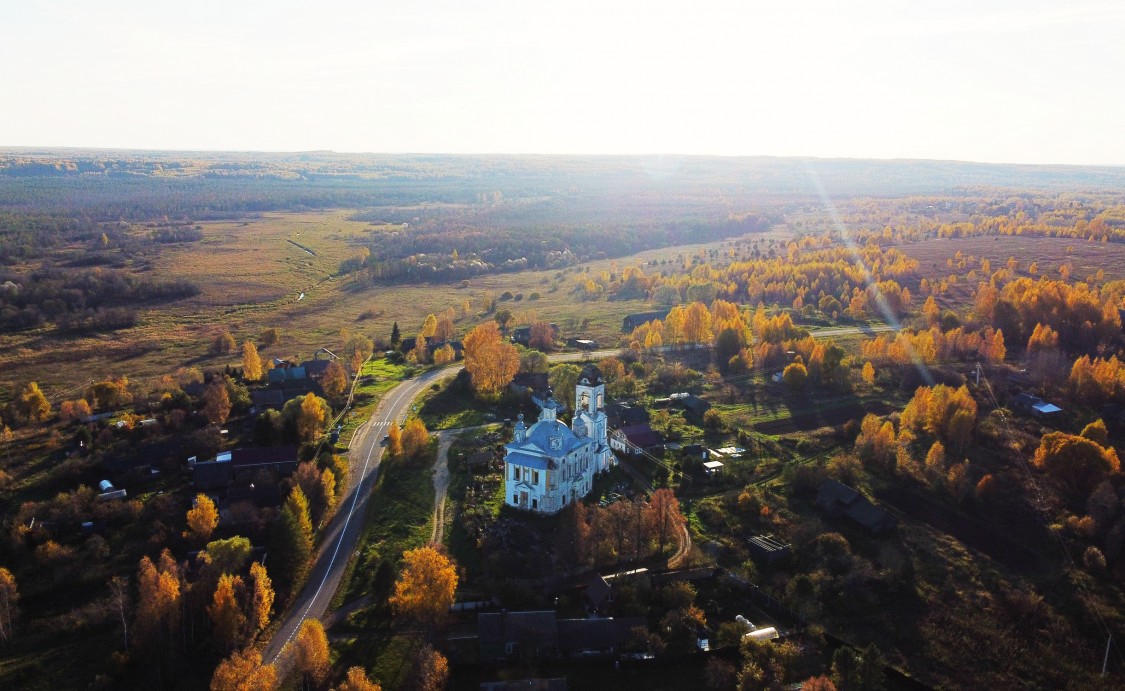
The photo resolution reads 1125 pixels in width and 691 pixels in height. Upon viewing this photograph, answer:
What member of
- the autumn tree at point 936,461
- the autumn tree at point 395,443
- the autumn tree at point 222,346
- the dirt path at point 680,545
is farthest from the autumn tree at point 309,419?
the autumn tree at point 936,461

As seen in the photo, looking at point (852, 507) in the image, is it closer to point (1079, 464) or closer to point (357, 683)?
point (1079, 464)

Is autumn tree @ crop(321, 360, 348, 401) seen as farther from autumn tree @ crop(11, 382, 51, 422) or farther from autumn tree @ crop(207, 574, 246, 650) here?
autumn tree @ crop(207, 574, 246, 650)

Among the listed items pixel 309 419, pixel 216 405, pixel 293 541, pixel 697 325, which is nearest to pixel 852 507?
pixel 293 541

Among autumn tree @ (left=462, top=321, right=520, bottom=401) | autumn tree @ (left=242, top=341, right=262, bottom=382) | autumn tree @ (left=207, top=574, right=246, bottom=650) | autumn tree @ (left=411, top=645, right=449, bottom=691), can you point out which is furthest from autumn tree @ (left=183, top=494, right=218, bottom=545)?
autumn tree @ (left=242, top=341, right=262, bottom=382)

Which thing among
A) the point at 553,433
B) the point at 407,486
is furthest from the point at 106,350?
the point at 553,433

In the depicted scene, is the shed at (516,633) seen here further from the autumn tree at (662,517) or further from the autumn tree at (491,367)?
the autumn tree at (491,367)
